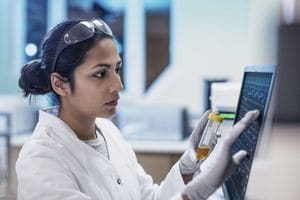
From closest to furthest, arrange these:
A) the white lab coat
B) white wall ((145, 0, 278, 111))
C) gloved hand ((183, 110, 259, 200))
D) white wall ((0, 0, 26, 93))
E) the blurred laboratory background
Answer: gloved hand ((183, 110, 259, 200)) < the white lab coat < the blurred laboratory background < white wall ((145, 0, 278, 111)) < white wall ((0, 0, 26, 93))

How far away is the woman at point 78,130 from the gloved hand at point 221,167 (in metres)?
0.21

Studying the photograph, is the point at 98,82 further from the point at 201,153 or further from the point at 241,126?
the point at 241,126

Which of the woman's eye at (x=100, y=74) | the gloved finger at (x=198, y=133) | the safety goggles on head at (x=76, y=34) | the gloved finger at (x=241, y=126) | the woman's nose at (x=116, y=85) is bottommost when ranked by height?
the gloved finger at (x=198, y=133)

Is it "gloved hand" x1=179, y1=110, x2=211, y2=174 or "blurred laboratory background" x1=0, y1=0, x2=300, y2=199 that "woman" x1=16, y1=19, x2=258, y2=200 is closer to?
"gloved hand" x1=179, y1=110, x2=211, y2=174

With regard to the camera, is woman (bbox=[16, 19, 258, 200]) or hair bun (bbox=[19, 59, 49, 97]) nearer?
woman (bbox=[16, 19, 258, 200])

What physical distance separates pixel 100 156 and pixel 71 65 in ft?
1.03

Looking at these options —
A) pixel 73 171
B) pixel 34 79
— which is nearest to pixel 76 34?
pixel 34 79

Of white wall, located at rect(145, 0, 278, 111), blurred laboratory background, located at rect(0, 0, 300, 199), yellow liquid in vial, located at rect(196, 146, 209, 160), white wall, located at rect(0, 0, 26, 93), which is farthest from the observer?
white wall, located at rect(0, 0, 26, 93)

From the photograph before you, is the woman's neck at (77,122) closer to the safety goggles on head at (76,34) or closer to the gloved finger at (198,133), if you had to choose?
the safety goggles on head at (76,34)

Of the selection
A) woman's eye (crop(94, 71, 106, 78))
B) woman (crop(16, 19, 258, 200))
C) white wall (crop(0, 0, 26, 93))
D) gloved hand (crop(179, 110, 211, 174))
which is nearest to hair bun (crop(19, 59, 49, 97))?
woman (crop(16, 19, 258, 200))

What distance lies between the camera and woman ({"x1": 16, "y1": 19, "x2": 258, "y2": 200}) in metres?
1.22

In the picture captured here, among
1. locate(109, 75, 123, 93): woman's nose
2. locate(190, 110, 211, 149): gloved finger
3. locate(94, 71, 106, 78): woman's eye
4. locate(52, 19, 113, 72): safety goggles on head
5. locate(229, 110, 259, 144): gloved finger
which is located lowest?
locate(190, 110, 211, 149): gloved finger

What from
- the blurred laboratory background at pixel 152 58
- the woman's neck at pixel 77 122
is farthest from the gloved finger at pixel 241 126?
the blurred laboratory background at pixel 152 58

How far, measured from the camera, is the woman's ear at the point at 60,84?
1401mm
